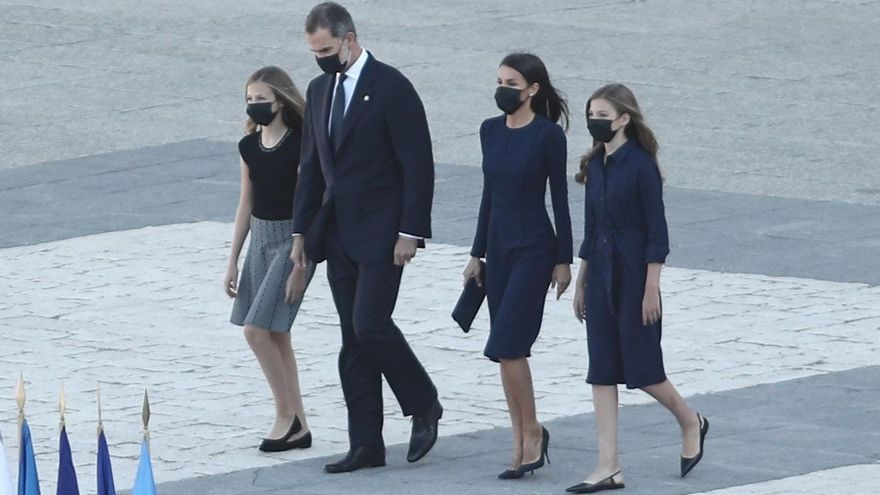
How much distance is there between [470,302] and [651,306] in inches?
36.5

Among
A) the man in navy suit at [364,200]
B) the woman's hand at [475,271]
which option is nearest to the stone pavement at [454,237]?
the man in navy suit at [364,200]

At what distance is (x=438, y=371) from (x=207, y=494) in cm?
243

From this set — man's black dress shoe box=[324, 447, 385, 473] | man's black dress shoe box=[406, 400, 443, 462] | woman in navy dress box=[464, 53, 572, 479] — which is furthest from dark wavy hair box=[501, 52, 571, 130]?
man's black dress shoe box=[324, 447, 385, 473]

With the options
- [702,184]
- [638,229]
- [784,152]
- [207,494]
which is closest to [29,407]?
[207,494]

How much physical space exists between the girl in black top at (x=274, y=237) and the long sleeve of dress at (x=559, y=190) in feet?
4.04

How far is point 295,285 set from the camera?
9328 millimetres

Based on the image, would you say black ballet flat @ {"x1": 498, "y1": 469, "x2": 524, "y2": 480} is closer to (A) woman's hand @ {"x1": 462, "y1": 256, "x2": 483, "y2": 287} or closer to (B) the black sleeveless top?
(A) woman's hand @ {"x1": 462, "y1": 256, "x2": 483, "y2": 287}

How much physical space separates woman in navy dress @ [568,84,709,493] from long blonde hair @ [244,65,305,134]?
148 centimetres

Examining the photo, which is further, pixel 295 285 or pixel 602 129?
pixel 295 285

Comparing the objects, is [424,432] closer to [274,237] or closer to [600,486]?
[600,486]

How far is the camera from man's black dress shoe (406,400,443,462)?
30.3ft

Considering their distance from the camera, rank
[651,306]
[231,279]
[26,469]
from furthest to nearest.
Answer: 1. [231,279]
2. [651,306]
3. [26,469]

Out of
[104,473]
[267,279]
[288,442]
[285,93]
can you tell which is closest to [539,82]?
[285,93]

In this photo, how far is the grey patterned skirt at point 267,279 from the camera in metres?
9.45
